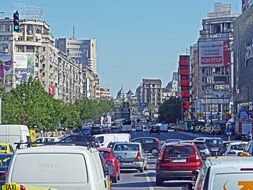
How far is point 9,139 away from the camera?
45031 millimetres

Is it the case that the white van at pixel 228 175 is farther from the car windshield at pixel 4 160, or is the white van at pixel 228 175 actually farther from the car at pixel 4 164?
the car windshield at pixel 4 160

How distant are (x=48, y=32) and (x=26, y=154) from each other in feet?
575

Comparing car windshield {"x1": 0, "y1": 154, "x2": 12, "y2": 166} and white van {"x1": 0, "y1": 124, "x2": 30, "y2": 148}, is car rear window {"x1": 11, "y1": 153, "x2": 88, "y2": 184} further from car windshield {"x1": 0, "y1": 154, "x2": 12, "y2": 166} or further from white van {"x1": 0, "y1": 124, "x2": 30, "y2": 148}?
white van {"x1": 0, "y1": 124, "x2": 30, "y2": 148}

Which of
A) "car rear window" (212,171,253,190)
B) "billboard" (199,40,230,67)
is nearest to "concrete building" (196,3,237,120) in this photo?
"billboard" (199,40,230,67)

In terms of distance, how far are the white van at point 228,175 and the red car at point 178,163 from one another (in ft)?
60.4

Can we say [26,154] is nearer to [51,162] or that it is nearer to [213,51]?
[51,162]

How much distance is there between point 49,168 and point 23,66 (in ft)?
413

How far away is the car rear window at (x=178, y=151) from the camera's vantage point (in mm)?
28562

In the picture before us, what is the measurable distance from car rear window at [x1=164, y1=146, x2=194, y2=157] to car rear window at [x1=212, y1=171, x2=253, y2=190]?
19.0 m

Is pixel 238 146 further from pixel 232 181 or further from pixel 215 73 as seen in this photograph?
pixel 215 73

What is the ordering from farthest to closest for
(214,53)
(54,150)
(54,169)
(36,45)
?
(36,45) → (214,53) → (54,150) → (54,169)

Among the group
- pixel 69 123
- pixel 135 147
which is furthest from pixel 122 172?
pixel 69 123

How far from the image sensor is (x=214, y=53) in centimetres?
16975

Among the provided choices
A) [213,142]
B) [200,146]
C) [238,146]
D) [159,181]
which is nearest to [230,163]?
[159,181]
